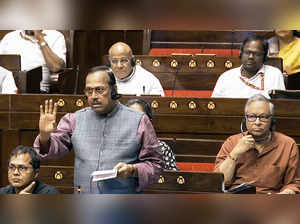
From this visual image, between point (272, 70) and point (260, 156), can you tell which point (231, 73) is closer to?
point (272, 70)

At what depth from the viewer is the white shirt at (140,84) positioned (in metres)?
3.12

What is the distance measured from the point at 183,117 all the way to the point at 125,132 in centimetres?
82

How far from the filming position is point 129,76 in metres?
3.13

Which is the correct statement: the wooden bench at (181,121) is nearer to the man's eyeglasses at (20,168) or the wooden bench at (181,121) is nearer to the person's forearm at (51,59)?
the man's eyeglasses at (20,168)

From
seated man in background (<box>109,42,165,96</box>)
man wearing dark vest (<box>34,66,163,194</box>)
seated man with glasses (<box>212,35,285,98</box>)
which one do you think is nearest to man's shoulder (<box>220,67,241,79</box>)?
seated man with glasses (<box>212,35,285,98</box>)

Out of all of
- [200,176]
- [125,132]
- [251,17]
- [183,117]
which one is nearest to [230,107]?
[183,117]

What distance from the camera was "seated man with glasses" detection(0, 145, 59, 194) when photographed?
86.6 inches

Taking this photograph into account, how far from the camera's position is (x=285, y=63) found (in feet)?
11.8

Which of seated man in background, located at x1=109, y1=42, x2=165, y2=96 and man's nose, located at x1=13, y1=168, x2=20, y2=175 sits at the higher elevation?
seated man in background, located at x1=109, y1=42, x2=165, y2=96

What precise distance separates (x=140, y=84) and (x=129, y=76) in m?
0.07

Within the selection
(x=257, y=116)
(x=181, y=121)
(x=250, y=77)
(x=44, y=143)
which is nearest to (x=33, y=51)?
(x=181, y=121)

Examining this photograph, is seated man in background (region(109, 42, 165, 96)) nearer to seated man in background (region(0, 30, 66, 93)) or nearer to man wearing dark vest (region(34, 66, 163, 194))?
seated man in background (region(0, 30, 66, 93))

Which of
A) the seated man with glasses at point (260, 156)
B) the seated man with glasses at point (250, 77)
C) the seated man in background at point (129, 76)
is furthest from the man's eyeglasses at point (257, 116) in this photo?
the seated man in background at point (129, 76)

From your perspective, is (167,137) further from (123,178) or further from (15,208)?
(15,208)
